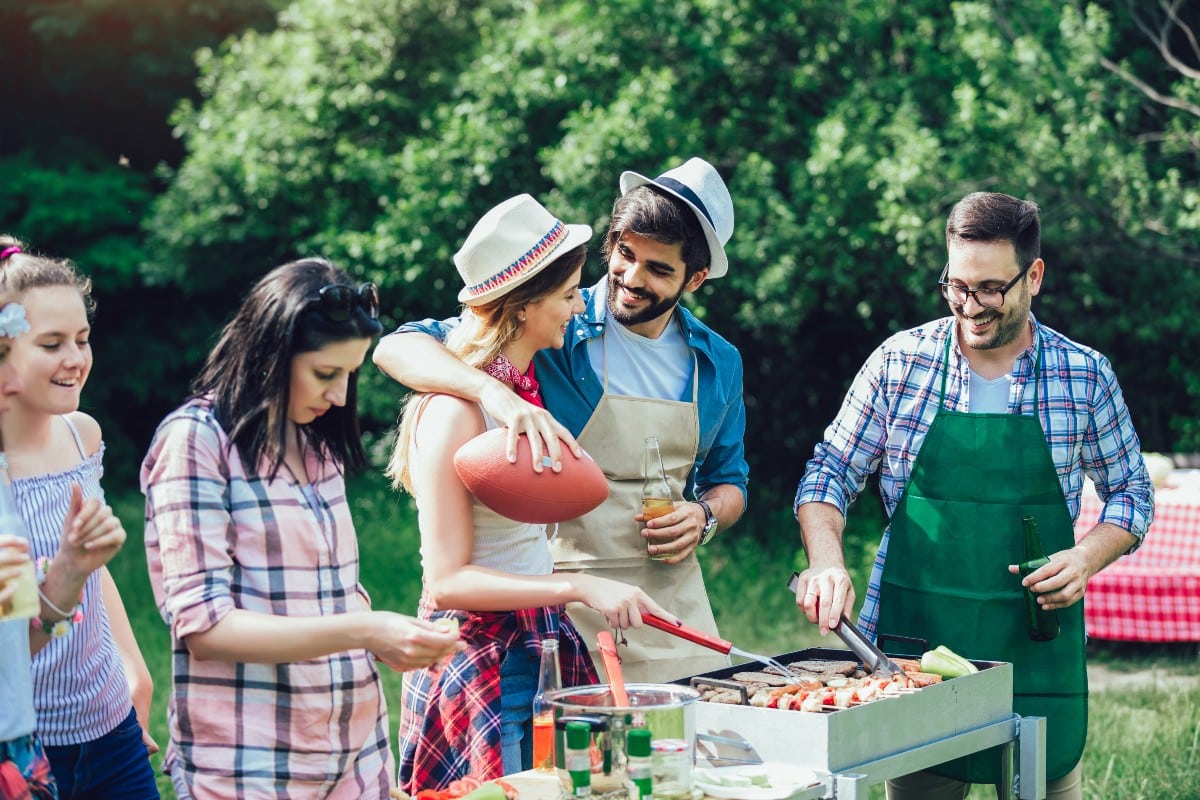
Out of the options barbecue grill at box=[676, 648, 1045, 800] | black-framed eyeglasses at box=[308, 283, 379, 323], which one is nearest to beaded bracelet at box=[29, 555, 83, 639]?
black-framed eyeglasses at box=[308, 283, 379, 323]

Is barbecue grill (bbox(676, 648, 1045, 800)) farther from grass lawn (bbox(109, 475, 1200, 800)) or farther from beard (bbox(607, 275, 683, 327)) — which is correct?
grass lawn (bbox(109, 475, 1200, 800))

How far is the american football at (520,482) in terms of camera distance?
2924mm

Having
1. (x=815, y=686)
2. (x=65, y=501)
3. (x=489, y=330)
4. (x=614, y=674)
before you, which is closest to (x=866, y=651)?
(x=815, y=686)

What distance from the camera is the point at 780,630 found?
27.7 ft

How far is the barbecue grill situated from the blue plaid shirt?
0.61 m

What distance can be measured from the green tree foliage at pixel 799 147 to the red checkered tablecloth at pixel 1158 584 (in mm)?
1674

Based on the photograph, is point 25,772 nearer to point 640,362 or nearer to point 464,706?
point 464,706

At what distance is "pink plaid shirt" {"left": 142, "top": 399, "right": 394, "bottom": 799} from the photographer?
8.02ft

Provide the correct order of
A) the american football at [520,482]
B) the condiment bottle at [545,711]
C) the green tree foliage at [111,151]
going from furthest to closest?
the green tree foliage at [111,151] → the american football at [520,482] → the condiment bottle at [545,711]

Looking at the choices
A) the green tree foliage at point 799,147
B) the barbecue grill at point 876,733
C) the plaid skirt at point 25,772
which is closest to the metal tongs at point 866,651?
the barbecue grill at point 876,733

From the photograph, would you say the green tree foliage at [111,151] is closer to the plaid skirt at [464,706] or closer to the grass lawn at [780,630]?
the grass lawn at [780,630]

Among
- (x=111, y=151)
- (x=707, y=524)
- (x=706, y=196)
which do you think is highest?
(x=111, y=151)

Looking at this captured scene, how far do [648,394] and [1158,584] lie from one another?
5223mm

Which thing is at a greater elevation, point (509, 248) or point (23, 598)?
point (509, 248)
